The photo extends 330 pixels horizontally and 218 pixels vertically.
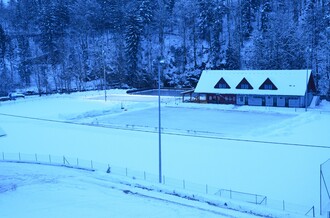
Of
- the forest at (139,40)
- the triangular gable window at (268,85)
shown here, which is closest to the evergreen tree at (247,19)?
the forest at (139,40)

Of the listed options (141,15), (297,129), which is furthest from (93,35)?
(297,129)

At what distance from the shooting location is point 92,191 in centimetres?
1786

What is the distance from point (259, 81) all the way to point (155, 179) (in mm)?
31125

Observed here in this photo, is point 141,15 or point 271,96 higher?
point 141,15

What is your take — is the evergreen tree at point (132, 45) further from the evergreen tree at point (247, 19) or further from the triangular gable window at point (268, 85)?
the triangular gable window at point (268, 85)

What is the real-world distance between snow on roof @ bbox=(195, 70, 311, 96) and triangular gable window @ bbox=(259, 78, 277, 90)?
0.62ft

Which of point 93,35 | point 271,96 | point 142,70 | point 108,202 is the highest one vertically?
point 93,35

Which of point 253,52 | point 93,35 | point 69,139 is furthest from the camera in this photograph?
point 93,35

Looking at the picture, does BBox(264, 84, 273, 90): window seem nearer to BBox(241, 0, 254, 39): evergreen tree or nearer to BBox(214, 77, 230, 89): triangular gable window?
BBox(214, 77, 230, 89): triangular gable window

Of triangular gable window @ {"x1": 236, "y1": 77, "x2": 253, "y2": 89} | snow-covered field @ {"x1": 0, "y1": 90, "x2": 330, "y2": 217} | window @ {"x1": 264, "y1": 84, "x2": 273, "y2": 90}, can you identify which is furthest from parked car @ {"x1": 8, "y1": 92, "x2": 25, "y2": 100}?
window @ {"x1": 264, "y1": 84, "x2": 273, "y2": 90}

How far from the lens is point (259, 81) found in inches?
1838

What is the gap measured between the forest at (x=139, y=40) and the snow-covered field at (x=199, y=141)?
20710 mm

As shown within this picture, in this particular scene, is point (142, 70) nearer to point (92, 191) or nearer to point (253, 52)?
point (253, 52)

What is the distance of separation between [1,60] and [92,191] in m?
62.9
